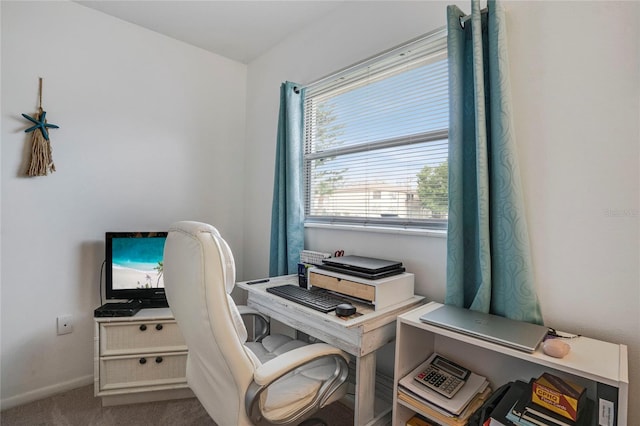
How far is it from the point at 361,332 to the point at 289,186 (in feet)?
4.13

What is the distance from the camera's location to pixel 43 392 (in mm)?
1999

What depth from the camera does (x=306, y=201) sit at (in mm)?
2398

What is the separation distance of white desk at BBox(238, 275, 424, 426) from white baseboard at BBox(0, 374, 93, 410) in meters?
1.67

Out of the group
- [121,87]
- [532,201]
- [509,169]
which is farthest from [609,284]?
[121,87]

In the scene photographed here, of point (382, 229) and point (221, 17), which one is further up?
point (221, 17)

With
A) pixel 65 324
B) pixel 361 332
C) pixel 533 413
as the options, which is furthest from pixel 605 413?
pixel 65 324

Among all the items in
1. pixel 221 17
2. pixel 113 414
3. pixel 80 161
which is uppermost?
pixel 221 17

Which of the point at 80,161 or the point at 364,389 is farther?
the point at 80,161

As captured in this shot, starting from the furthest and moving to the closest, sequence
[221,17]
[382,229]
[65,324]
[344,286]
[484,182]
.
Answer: [221,17] < [65,324] < [382,229] < [344,286] < [484,182]

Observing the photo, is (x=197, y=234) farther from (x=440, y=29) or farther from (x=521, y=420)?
(x=440, y=29)

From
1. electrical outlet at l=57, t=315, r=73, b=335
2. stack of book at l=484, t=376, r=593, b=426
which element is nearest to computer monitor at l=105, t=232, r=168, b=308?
electrical outlet at l=57, t=315, r=73, b=335

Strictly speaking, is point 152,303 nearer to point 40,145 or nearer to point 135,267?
point 135,267

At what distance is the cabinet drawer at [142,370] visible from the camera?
188cm

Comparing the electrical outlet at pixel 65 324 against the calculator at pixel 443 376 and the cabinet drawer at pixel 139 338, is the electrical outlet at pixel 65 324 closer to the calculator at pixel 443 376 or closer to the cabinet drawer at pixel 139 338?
the cabinet drawer at pixel 139 338
